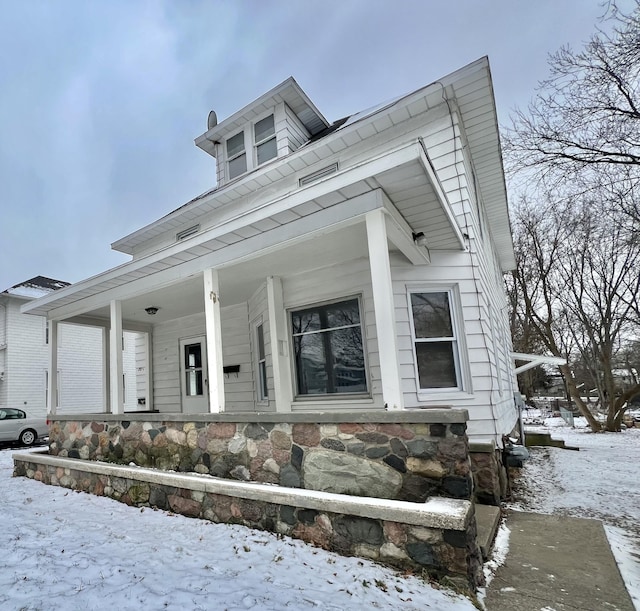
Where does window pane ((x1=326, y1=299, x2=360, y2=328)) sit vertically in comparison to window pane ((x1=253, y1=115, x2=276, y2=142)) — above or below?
below

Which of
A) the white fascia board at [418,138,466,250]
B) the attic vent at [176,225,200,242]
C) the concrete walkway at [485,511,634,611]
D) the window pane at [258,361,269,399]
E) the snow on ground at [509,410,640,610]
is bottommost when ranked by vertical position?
the snow on ground at [509,410,640,610]

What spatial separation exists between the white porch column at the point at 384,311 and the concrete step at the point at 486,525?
123cm

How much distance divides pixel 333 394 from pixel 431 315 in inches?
62.3

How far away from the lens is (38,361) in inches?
607

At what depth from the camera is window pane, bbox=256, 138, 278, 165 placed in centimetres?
828

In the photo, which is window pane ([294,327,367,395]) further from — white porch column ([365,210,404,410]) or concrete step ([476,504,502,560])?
white porch column ([365,210,404,410])

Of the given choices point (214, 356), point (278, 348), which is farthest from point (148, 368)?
point (214, 356)

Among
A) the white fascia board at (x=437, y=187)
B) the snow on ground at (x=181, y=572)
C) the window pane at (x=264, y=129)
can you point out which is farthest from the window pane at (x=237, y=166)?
the snow on ground at (x=181, y=572)

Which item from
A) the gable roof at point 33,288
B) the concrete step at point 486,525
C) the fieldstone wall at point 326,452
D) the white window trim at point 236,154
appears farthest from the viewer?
the gable roof at point 33,288

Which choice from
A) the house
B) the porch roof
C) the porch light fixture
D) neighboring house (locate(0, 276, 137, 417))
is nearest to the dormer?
the porch roof

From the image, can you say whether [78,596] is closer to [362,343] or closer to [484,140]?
[362,343]

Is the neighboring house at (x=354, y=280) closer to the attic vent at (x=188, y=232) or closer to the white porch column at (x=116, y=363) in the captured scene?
the white porch column at (x=116, y=363)

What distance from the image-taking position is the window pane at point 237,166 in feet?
28.5

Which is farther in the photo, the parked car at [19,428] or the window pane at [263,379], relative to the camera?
the parked car at [19,428]
